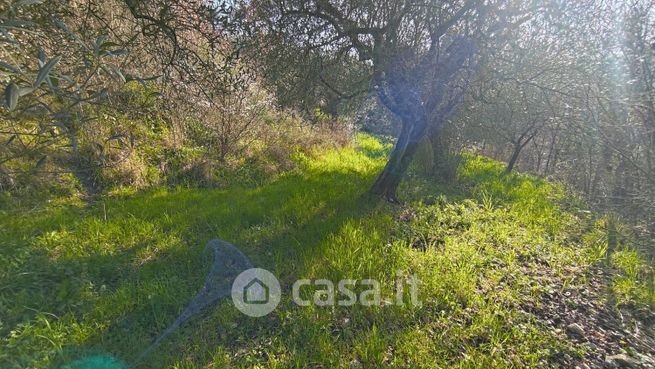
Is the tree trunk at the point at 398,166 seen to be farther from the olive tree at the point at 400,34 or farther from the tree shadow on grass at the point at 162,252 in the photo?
the olive tree at the point at 400,34

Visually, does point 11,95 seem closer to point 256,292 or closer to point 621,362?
point 256,292

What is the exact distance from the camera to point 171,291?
2.87 metres

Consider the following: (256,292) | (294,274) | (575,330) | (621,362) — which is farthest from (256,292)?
(621,362)

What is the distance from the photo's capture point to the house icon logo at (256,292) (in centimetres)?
288

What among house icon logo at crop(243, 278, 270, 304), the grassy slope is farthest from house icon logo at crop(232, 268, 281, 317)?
the grassy slope

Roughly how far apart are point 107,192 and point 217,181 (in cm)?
191

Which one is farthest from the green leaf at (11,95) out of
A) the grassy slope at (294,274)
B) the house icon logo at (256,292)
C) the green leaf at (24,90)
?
the house icon logo at (256,292)

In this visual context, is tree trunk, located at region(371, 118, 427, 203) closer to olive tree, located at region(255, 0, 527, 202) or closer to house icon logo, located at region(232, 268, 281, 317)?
olive tree, located at region(255, 0, 527, 202)

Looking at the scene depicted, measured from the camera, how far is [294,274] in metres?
3.22

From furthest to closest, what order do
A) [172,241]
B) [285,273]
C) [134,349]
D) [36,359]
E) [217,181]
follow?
[217,181], [172,241], [285,273], [134,349], [36,359]

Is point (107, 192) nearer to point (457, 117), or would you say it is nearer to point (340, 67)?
point (340, 67)

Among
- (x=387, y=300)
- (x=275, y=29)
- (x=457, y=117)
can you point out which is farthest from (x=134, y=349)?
(x=457, y=117)

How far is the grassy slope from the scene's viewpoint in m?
2.36

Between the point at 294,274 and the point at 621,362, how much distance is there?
2.91 metres
